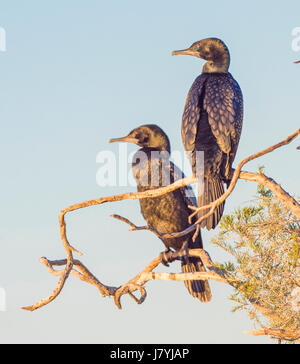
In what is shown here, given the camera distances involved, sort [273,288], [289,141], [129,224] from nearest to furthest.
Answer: [289,141], [129,224], [273,288]

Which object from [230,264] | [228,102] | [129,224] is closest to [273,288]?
[230,264]

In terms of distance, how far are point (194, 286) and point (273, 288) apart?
1.69 metres

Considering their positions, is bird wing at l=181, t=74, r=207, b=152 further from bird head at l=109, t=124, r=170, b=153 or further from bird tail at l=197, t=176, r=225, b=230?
bird head at l=109, t=124, r=170, b=153

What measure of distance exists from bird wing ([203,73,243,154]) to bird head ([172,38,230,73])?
0.95 ft

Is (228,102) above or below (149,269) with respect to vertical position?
above

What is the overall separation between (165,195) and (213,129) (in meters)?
1.17

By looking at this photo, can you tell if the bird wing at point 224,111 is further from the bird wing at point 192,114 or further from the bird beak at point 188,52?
the bird beak at point 188,52

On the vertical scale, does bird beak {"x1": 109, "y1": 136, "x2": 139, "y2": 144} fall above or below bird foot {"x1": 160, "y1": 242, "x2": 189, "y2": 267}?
above

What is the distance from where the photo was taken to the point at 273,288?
616cm

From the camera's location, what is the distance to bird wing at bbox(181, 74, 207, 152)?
267 inches

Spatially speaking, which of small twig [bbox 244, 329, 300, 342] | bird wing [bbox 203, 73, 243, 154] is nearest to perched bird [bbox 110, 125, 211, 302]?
bird wing [bbox 203, 73, 243, 154]

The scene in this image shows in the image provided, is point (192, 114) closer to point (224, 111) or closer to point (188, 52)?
point (224, 111)

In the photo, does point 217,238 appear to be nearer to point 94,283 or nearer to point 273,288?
point 273,288

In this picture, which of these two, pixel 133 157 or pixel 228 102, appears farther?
pixel 133 157
